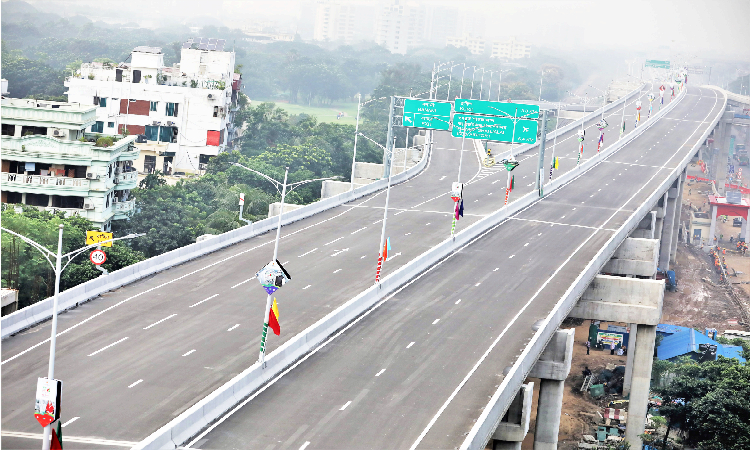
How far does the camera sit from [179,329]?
47.9 metres

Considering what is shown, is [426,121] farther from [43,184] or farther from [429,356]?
[429,356]

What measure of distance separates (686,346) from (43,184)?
5145 cm

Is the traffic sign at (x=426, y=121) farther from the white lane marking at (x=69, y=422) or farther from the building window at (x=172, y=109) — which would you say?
the white lane marking at (x=69, y=422)

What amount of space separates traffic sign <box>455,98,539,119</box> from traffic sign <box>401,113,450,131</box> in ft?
10.0

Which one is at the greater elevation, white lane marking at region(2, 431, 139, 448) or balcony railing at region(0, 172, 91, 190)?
balcony railing at region(0, 172, 91, 190)

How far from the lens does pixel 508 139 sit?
299 feet

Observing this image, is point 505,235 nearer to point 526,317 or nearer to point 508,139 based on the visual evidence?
point 508,139

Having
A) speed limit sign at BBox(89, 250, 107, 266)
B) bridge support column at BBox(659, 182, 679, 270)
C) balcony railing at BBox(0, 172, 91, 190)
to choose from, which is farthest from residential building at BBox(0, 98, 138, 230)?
bridge support column at BBox(659, 182, 679, 270)

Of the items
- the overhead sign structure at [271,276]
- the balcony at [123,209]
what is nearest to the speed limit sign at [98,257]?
the overhead sign structure at [271,276]

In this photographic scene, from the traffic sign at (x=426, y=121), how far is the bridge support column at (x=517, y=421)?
52.2 meters

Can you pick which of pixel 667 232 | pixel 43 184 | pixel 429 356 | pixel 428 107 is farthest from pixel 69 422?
pixel 667 232

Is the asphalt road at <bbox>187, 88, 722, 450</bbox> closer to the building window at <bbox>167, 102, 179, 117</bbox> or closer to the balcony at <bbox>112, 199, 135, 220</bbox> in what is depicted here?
the balcony at <bbox>112, 199, 135, 220</bbox>

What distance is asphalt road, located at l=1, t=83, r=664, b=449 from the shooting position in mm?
37625

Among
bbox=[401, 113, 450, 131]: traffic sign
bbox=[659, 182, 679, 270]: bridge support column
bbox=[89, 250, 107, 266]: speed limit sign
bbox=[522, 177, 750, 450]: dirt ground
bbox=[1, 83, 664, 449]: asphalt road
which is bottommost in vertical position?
bbox=[522, 177, 750, 450]: dirt ground
